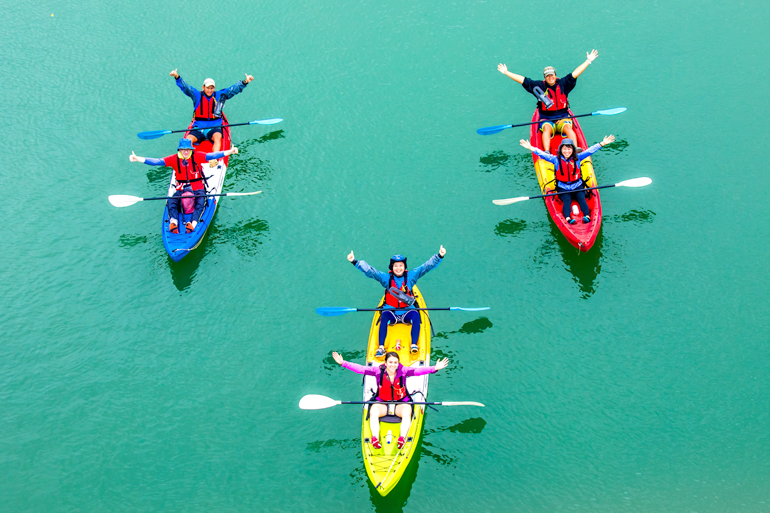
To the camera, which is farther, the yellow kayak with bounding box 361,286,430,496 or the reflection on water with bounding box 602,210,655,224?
the reflection on water with bounding box 602,210,655,224

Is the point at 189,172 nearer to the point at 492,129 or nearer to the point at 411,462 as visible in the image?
the point at 492,129

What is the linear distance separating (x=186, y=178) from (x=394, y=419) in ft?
22.4

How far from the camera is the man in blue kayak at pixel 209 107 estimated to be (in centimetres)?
1691

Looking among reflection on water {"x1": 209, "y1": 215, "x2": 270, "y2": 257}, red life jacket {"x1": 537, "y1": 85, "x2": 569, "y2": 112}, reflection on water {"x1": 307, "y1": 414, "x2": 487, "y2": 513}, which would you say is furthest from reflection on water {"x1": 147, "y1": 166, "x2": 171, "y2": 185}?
red life jacket {"x1": 537, "y1": 85, "x2": 569, "y2": 112}

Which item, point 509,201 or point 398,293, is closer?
point 398,293

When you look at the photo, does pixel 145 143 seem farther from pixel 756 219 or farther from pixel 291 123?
pixel 756 219

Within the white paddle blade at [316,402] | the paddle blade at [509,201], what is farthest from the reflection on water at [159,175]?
the paddle blade at [509,201]

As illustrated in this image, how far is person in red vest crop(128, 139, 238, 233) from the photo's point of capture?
1540cm

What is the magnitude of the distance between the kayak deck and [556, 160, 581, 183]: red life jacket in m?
6.76

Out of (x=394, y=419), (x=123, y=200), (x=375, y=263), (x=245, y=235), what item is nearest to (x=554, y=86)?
(x=375, y=263)

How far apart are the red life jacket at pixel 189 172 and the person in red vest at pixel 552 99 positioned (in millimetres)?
6700

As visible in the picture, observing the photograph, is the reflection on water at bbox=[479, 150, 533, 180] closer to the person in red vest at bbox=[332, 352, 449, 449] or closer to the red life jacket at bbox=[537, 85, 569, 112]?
the red life jacket at bbox=[537, 85, 569, 112]

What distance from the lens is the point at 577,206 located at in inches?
584

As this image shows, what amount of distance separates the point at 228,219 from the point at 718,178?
984 cm
